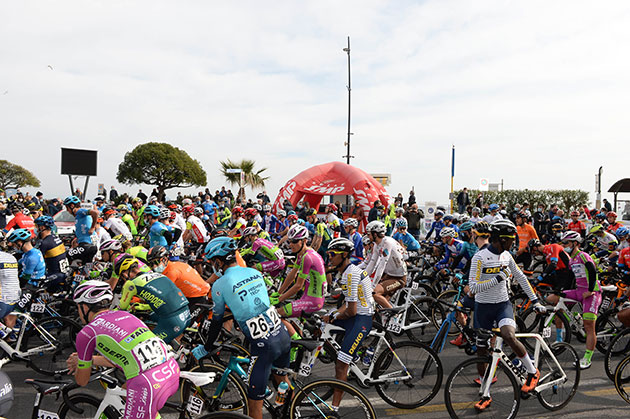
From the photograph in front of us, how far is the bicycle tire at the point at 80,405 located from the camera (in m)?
3.78

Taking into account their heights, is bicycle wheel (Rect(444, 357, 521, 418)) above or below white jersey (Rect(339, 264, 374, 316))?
below

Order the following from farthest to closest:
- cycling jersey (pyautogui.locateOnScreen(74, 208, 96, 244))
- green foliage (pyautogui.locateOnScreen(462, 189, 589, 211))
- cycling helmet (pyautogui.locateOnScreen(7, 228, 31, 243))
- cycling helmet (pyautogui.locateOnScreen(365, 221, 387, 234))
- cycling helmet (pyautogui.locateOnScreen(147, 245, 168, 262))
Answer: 1. green foliage (pyautogui.locateOnScreen(462, 189, 589, 211))
2. cycling jersey (pyautogui.locateOnScreen(74, 208, 96, 244))
3. cycling helmet (pyautogui.locateOnScreen(365, 221, 387, 234))
4. cycling helmet (pyautogui.locateOnScreen(7, 228, 31, 243))
5. cycling helmet (pyautogui.locateOnScreen(147, 245, 168, 262))

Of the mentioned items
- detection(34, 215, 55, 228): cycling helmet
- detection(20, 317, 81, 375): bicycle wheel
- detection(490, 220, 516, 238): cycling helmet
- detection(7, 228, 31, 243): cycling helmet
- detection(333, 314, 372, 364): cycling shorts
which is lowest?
detection(20, 317, 81, 375): bicycle wheel

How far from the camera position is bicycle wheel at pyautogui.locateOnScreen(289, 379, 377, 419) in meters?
3.79

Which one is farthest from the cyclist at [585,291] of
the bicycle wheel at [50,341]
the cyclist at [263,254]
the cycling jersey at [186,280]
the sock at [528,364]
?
the bicycle wheel at [50,341]

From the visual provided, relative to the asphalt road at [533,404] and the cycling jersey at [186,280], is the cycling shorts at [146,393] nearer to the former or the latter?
the asphalt road at [533,404]

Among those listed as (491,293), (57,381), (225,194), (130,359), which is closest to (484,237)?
(491,293)

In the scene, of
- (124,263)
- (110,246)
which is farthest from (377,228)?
(110,246)

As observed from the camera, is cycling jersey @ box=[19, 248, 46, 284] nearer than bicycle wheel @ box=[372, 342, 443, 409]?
No

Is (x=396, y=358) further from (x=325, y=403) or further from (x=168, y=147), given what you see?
(x=168, y=147)

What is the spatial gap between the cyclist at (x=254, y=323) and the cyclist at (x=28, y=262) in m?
4.44

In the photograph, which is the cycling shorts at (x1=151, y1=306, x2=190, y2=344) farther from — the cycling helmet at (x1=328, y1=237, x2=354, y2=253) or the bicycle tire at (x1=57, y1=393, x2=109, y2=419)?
the cycling helmet at (x1=328, y1=237, x2=354, y2=253)

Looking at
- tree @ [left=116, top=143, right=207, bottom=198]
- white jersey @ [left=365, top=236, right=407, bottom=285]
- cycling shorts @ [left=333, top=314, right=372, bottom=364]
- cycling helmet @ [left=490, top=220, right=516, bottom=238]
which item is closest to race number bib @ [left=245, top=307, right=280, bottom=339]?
cycling shorts @ [left=333, top=314, right=372, bottom=364]

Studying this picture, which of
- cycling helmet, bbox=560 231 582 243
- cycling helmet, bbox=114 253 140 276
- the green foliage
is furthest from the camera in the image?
the green foliage
